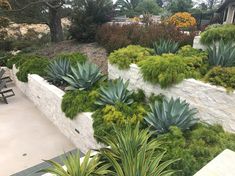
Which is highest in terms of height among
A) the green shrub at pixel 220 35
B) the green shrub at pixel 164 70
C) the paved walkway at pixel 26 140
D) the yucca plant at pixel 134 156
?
the green shrub at pixel 220 35

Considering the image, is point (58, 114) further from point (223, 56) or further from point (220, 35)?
point (220, 35)

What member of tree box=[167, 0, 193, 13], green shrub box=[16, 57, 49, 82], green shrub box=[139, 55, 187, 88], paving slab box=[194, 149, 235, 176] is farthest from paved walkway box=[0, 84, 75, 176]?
tree box=[167, 0, 193, 13]

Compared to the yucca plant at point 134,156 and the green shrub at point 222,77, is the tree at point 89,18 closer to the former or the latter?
the green shrub at point 222,77

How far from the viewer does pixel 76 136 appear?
5191mm

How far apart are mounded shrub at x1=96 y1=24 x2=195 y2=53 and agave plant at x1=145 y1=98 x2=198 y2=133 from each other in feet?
12.5

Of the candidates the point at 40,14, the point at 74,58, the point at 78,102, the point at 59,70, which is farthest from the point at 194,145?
the point at 40,14

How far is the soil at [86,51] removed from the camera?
322 inches

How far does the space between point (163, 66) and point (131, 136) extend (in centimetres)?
189

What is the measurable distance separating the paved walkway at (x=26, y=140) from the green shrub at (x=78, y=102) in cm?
79

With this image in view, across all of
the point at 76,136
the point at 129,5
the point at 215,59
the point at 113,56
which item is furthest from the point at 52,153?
the point at 129,5

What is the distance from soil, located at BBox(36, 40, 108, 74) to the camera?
26.9 feet

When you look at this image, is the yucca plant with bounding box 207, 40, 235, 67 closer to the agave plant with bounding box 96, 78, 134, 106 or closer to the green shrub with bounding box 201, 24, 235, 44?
the green shrub with bounding box 201, 24, 235, 44

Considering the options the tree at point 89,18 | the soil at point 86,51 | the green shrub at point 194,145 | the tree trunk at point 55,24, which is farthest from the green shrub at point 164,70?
the tree trunk at point 55,24

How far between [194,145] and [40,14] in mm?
11591
